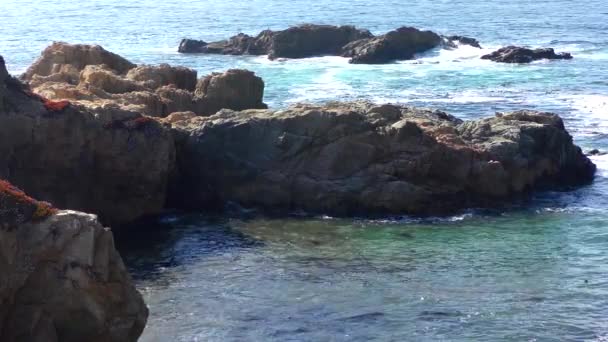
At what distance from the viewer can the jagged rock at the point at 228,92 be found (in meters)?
55.8

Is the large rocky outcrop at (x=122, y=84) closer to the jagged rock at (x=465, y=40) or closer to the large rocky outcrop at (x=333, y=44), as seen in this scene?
the large rocky outcrop at (x=333, y=44)

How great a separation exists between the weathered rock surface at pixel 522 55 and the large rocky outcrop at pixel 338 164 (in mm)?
44025

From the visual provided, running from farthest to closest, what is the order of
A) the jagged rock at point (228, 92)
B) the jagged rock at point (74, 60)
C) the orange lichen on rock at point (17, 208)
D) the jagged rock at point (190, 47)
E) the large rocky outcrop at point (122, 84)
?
the jagged rock at point (190, 47), the jagged rock at point (74, 60), the jagged rock at point (228, 92), the large rocky outcrop at point (122, 84), the orange lichen on rock at point (17, 208)

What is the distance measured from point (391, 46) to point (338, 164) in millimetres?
50169

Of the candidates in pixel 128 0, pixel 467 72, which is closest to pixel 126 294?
pixel 467 72

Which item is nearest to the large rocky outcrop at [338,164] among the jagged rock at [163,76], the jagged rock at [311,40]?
the jagged rock at [163,76]

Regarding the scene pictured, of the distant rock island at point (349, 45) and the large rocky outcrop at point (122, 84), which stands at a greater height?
the large rocky outcrop at point (122, 84)

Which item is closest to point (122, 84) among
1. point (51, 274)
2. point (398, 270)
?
point (398, 270)

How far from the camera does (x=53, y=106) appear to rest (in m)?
42.8

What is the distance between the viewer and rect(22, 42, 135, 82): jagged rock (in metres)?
61.0

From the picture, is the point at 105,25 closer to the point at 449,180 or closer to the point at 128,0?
the point at 128,0

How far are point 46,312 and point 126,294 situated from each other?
224 centimetres

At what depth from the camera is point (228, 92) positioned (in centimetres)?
5647

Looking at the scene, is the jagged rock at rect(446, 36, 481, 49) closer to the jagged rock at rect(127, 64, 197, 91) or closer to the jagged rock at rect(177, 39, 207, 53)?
the jagged rock at rect(177, 39, 207, 53)
